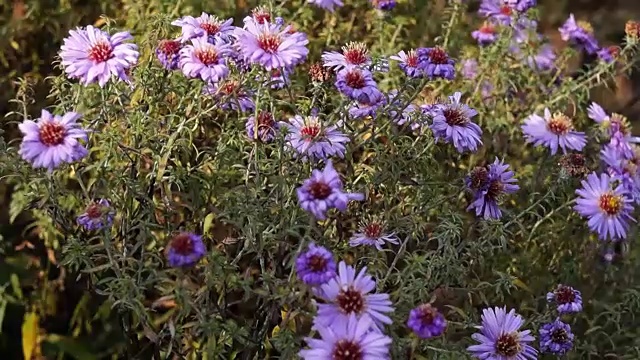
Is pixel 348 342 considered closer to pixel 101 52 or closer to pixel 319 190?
pixel 319 190

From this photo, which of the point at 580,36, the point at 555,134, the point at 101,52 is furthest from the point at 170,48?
the point at 580,36

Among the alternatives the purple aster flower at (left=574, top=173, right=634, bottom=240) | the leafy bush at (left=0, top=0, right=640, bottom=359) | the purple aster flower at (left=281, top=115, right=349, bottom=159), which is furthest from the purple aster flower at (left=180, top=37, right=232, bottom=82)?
the purple aster flower at (left=574, top=173, right=634, bottom=240)

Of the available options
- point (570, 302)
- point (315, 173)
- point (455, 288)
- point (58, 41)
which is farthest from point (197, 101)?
point (58, 41)

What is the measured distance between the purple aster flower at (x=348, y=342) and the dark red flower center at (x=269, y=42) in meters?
0.38

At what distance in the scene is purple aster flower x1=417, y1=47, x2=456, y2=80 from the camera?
121 cm

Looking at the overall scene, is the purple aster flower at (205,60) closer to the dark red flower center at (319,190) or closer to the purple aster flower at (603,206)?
the dark red flower center at (319,190)

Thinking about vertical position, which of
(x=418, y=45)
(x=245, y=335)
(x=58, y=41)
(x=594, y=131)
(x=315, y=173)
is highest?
(x=418, y=45)

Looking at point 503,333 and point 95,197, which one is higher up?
point 95,197

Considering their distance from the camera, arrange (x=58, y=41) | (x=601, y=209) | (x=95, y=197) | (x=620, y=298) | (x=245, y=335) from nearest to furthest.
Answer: (x=245, y=335) → (x=95, y=197) → (x=601, y=209) → (x=620, y=298) → (x=58, y=41)

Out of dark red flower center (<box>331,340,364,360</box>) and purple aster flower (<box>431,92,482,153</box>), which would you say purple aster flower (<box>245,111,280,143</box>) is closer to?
purple aster flower (<box>431,92,482,153</box>)

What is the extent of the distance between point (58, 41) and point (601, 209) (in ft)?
3.83

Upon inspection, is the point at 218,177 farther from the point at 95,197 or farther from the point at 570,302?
the point at 570,302

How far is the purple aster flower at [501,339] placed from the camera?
1107 millimetres

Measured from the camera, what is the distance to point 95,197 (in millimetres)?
1231
